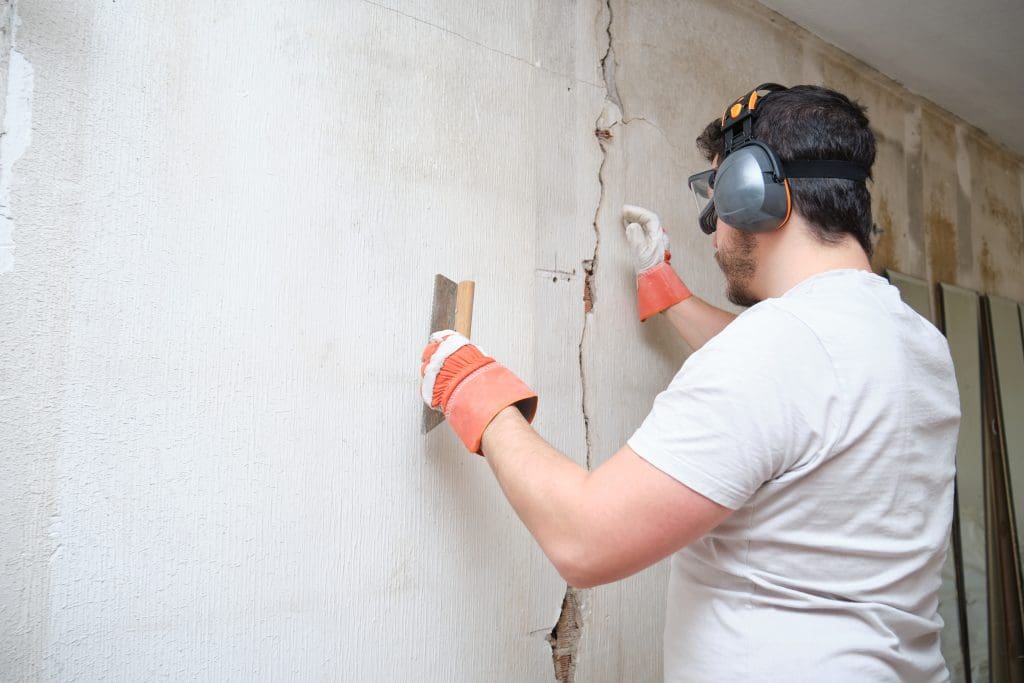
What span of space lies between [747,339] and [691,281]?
3.54 feet

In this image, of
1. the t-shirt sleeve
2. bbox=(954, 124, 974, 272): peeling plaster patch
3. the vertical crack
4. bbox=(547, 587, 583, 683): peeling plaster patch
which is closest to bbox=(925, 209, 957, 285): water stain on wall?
bbox=(954, 124, 974, 272): peeling plaster patch

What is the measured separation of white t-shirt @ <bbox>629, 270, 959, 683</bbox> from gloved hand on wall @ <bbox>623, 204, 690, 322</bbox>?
0.66m

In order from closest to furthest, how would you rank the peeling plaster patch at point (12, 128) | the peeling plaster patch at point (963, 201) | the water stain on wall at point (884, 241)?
the peeling plaster patch at point (12, 128), the water stain on wall at point (884, 241), the peeling plaster patch at point (963, 201)

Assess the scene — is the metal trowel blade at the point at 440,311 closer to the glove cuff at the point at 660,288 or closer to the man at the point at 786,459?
the man at the point at 786,459

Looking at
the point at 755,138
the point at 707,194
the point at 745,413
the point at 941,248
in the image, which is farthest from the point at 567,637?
the point at 941,248

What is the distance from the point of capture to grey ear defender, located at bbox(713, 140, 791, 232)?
121cm

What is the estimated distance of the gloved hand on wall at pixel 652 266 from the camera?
181cm

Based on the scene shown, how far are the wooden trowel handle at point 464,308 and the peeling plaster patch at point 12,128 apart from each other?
80 centimetres

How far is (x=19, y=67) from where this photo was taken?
109 centimetres

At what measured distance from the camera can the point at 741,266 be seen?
4.37 ft

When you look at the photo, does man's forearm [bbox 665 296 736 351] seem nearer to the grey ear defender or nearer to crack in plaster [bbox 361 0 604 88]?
the grey ear defender

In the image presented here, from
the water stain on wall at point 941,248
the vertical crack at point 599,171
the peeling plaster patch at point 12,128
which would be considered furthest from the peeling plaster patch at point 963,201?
the peeling plaster patch at point 12,128

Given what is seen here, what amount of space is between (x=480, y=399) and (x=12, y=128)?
890mm

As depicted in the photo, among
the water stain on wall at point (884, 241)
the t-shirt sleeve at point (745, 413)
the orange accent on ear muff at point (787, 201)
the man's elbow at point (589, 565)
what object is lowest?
the man's elbow at point (589, 565)
